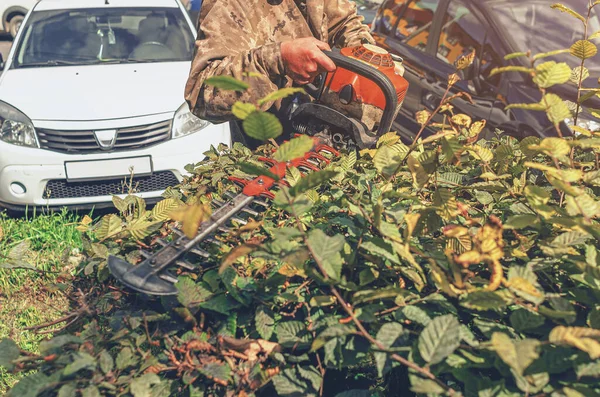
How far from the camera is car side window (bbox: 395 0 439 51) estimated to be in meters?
6.13

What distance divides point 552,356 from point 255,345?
1.69ft

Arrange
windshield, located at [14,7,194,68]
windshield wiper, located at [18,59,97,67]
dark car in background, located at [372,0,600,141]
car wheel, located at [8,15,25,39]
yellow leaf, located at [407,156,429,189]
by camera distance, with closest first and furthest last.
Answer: yellow leaf, located at [407,156,429,189] < dark car in background, located at [372,0,600,141] < windshield wiper, located at [18,59,97,67] < windshield, located at [14,7,194,68] < car wheel, located at [8,15,25,39]

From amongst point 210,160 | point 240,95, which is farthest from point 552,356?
point 240,95

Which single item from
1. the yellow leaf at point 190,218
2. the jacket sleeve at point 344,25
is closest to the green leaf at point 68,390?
the yellow leaf at point 190,218

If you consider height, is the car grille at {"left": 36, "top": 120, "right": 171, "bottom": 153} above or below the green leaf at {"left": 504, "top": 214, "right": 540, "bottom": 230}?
below

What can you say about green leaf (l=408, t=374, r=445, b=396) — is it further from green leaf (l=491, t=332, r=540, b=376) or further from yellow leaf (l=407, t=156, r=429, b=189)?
yellow leaf (l=407, t=156, r=429, b=189)

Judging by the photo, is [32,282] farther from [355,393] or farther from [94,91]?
[355,393]

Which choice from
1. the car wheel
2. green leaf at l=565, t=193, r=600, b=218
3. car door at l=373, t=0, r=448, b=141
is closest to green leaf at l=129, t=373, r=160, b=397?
green leaf at l=565, t=193, r=600, b=218

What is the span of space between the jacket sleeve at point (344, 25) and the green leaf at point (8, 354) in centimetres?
243

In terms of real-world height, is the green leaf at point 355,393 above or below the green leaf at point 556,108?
below

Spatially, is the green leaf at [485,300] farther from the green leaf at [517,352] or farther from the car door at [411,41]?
the car door at [411,41]

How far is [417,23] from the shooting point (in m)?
6.36

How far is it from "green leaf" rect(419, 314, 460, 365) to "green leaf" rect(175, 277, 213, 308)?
0.43m

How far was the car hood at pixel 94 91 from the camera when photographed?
4844 millimetres
